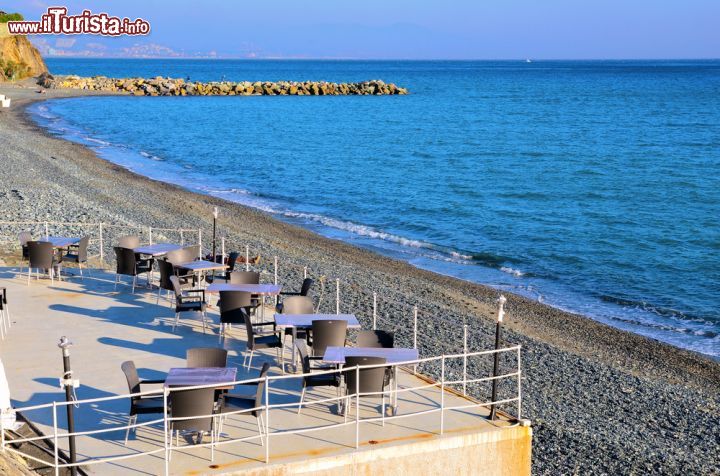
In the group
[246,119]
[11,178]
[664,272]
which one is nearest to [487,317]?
[664,272]

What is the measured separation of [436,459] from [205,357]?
2.69m

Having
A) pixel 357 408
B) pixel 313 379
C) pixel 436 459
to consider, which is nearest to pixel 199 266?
pixel 313 379

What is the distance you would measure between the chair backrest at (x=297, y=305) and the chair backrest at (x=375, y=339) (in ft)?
5.24

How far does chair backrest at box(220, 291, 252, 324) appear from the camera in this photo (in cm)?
1155

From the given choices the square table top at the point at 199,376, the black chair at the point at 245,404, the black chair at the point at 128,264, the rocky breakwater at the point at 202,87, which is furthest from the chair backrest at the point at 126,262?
the rocky breakwater at the point at 202,87

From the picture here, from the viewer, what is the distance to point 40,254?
46.1ft

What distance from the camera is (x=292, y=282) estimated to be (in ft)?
59.9

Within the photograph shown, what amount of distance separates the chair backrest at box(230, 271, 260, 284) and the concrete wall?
17.5ft

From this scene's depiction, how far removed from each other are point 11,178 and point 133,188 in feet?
16.9

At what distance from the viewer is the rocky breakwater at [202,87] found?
334 ft

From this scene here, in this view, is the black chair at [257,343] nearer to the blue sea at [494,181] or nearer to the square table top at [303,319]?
the square table top at [303,319]

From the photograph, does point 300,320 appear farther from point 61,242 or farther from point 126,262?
point 61,242

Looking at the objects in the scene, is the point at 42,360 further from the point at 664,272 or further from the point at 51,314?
the point at 664,272

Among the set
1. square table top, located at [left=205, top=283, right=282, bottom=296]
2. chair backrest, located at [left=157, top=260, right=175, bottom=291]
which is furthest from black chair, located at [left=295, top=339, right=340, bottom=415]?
chair backrest, located at [left=157, top=260, right=175, bottom=291]
